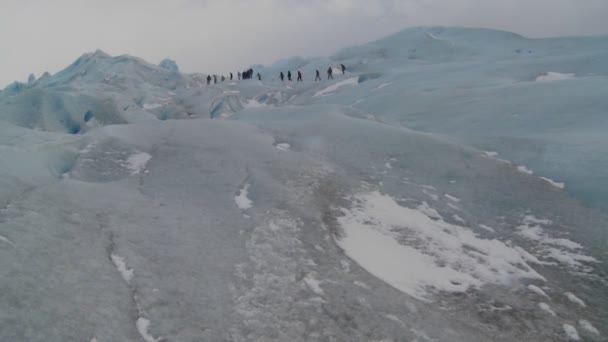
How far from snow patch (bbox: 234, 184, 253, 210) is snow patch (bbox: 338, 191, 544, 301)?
6.43 ft

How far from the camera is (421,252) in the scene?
705cm

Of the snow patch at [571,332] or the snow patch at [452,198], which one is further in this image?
the snow patch at [452,198]

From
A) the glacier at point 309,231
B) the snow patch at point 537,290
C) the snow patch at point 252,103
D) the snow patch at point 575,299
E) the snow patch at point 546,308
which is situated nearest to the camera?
the glacier at point 309,231

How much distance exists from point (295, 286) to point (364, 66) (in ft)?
155

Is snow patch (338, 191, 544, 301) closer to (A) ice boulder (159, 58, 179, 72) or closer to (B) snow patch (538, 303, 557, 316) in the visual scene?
(B) snow patch (538, 303, 557, 316)

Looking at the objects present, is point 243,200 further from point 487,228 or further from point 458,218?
point 487,228

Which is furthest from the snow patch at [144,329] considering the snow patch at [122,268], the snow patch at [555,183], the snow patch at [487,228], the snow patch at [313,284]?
the snow patch at [555,183]

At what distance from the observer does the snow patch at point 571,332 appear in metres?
4.92

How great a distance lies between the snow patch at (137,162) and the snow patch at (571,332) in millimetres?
9095

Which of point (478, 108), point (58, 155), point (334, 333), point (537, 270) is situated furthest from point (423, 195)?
point (478, 108)

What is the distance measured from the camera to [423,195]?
909 cm

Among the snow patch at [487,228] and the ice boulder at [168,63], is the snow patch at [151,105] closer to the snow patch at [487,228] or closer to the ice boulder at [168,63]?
the snow patch at [487,228]

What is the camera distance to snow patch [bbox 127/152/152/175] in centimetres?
956

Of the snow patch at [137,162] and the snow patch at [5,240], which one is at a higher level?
the snow patch at [137,162]
